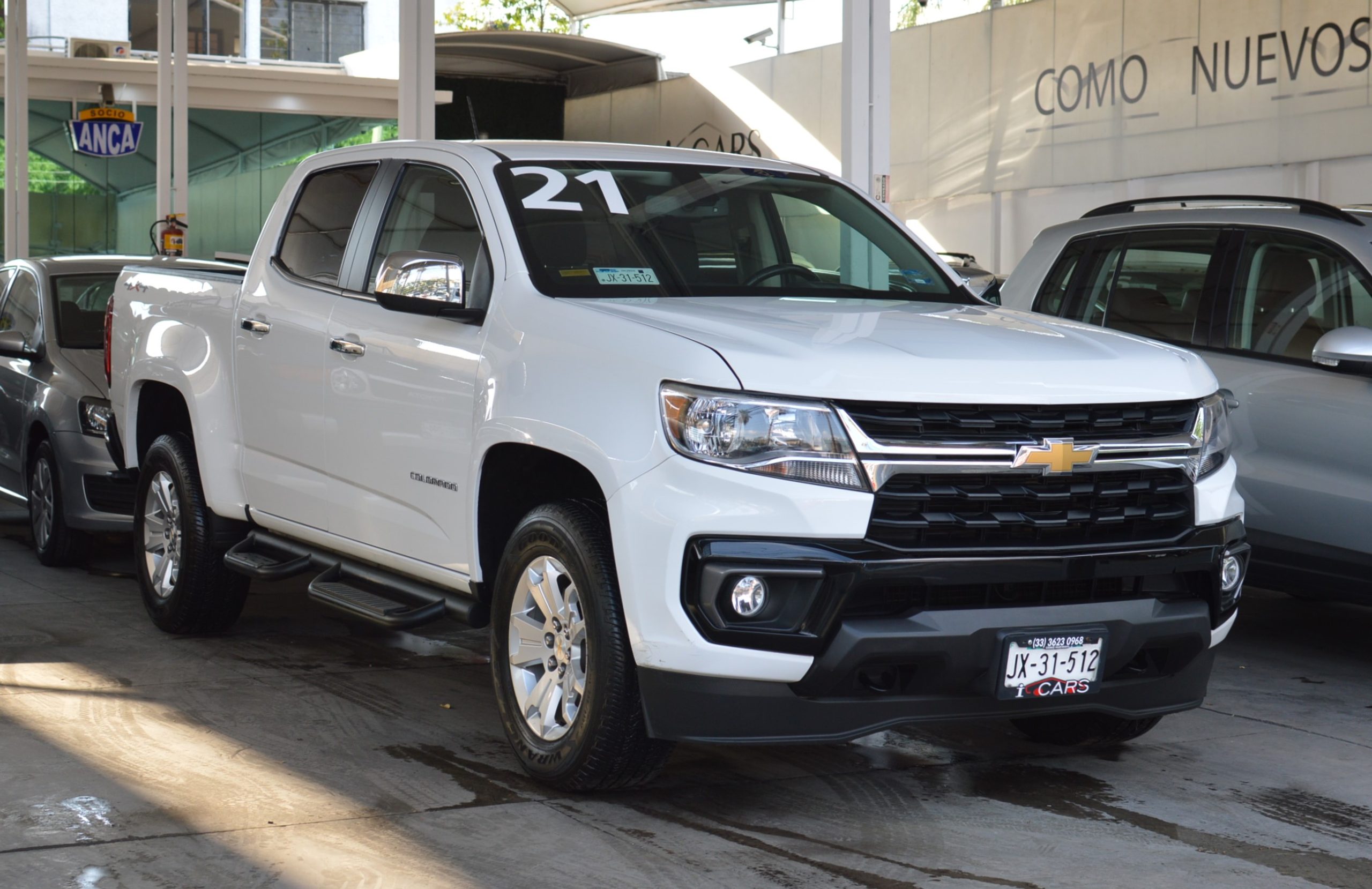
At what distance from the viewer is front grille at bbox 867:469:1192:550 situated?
4.18m

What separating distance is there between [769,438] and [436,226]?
194 centimetres

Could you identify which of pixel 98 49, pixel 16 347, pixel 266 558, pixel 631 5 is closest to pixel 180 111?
pixel 16 347

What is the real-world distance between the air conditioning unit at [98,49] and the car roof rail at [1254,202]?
67.5ft

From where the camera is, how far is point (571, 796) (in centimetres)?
472

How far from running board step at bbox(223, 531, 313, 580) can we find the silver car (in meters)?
1.87

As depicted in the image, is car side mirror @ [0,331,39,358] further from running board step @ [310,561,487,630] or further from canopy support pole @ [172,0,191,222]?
canopy support pole @ [172,0,191,222]

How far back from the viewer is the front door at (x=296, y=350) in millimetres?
5898

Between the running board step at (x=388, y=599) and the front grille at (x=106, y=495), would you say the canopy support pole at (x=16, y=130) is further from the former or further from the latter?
the running board step at (x=388, y=599)

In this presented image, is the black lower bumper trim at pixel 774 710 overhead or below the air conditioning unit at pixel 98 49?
below

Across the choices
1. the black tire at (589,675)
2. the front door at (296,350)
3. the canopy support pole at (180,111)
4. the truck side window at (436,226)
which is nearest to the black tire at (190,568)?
the front door at (296,350)

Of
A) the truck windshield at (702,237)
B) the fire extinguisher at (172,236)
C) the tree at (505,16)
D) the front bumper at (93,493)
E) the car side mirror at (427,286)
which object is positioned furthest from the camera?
the tree at (505,16)

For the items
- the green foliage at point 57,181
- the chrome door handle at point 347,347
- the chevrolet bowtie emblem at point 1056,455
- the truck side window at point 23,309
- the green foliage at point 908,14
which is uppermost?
the green foliage at point 908,14

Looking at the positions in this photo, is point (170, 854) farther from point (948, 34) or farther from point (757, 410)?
point (948, 34)

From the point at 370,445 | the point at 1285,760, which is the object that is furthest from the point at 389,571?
the point at 1285,760
